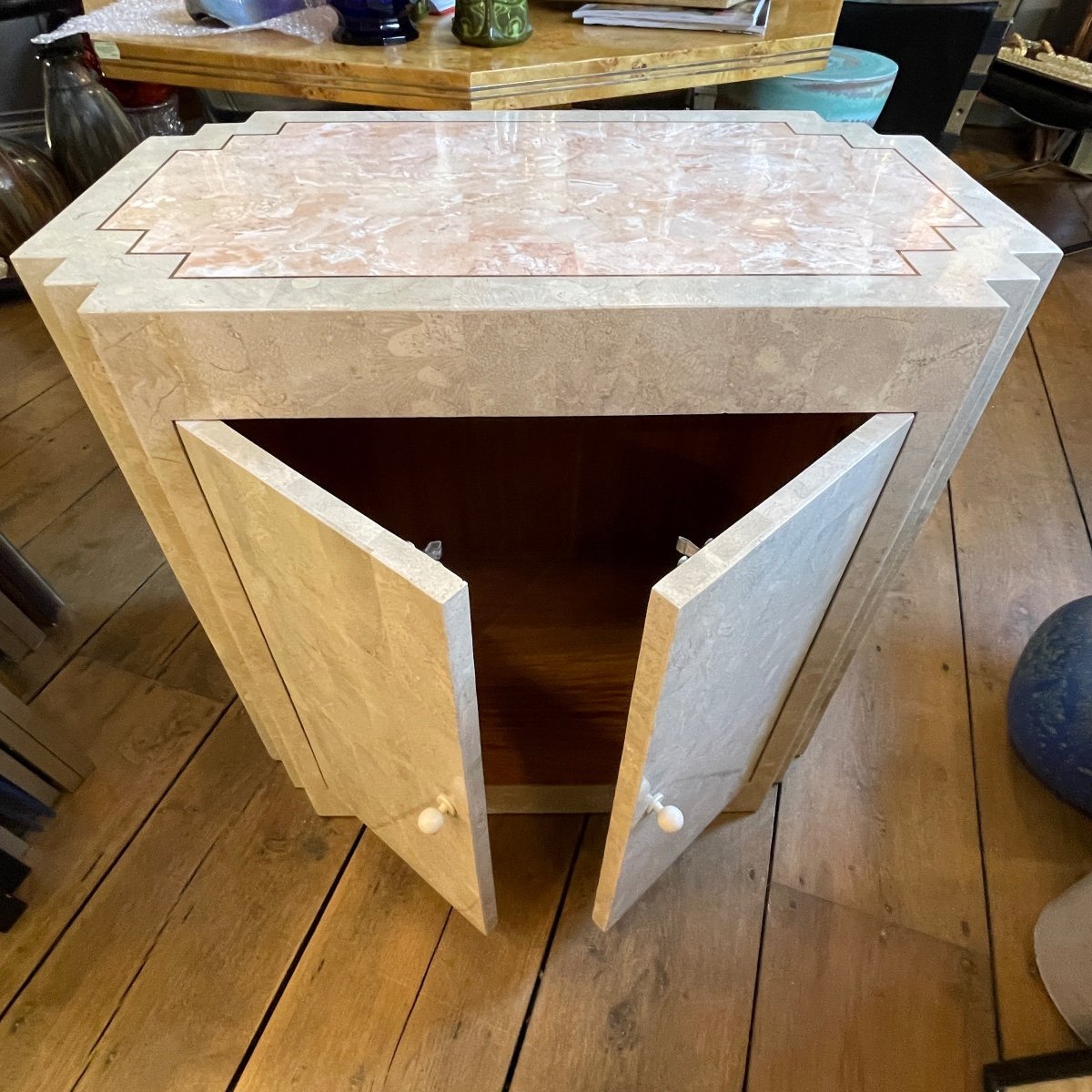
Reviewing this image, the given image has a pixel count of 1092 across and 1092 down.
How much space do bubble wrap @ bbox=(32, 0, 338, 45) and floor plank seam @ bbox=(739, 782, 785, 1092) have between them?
1324 mm

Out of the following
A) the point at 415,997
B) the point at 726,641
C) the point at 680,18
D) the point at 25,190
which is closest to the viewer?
the point at 726,641

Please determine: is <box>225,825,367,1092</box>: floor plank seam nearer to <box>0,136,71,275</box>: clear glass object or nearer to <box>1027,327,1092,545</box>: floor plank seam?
<box>1027,327,1092,545</box>: floor plank seam

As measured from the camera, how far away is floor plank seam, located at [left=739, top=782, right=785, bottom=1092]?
0.75 metres

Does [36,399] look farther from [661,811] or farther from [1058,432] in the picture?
[1058,432]

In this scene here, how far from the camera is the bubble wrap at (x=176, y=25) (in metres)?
1.22

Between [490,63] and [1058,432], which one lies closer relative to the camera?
[490,63]

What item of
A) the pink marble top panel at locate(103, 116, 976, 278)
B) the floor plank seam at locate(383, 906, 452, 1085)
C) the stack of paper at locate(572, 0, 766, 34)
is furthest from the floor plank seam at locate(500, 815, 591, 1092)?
the stack of paper at locate(572, 0, 766, 34)

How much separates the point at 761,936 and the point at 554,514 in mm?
539

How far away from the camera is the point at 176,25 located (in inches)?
49.7

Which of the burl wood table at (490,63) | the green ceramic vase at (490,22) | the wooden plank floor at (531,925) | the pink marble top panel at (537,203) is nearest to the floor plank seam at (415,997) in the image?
the wooden plank floor at (531,925)

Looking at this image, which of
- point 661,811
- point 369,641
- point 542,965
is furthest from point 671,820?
point 542,965

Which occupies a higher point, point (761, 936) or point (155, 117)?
point (155, 117)

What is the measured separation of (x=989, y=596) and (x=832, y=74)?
3.51 ft

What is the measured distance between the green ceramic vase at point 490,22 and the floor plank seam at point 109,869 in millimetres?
1051
